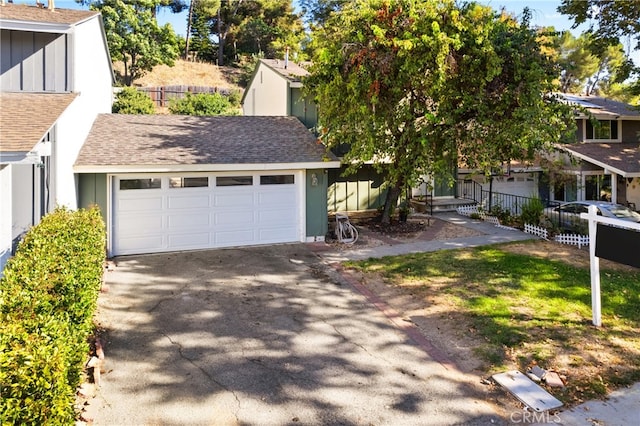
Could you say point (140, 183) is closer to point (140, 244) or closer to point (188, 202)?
point (188, 202)

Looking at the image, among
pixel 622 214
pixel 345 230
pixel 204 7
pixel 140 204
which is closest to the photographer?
pixel 140 204

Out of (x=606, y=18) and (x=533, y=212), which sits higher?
(x=606, y=18)

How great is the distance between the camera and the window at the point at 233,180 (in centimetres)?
1267

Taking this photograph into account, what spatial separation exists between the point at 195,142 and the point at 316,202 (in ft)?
13.6

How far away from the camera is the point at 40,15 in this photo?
1041 centimetres

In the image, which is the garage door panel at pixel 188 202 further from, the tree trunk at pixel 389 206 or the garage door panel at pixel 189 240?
the tree trunk at pixel 389 206

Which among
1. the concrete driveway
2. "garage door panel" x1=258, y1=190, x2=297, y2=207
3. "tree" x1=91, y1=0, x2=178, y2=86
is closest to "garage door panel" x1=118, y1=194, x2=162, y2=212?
the concrete driveway

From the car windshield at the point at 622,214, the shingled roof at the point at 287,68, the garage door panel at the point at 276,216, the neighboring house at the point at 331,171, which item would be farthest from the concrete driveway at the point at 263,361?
the car windshield at the point at 622,214

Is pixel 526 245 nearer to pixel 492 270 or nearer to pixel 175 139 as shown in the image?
pixel 492 270

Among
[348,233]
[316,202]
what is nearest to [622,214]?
[348,233]

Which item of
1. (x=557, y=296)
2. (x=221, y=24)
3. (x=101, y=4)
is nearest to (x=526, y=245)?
(x=557, y=296)

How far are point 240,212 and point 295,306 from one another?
5.26 m

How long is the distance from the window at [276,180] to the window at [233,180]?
1.27 feet

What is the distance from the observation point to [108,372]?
18.9 ft
